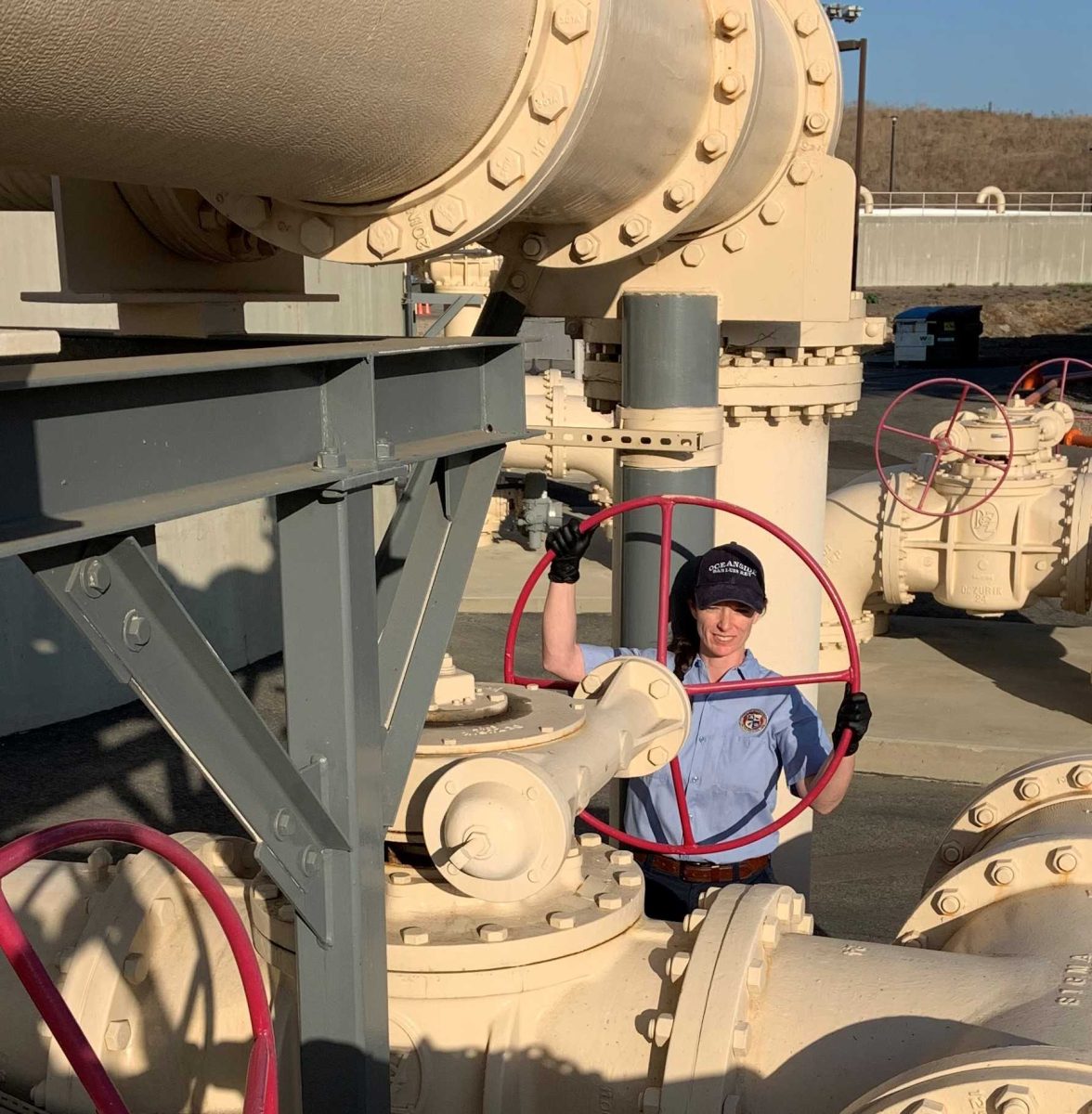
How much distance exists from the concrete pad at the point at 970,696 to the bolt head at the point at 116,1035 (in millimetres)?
4766

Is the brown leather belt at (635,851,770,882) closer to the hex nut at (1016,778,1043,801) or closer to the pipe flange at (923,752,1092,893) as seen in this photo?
the pipe flange at (923,752,1092,893)

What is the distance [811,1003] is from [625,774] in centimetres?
61

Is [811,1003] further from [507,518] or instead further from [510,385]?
[507,518]

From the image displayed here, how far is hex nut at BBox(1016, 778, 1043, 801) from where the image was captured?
3.10 metres

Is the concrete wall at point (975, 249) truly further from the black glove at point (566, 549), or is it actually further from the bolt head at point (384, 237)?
the bolt head at point (384, 237)

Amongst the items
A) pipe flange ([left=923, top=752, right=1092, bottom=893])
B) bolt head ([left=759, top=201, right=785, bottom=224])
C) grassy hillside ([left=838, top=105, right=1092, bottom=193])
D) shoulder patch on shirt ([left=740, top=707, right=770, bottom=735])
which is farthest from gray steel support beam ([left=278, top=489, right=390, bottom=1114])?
grassy hillside ([left=838, top=105, right=1092, bottom=193])

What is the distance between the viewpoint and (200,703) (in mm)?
1883

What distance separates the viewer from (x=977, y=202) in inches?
1638

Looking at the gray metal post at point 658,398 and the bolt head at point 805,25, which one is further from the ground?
the bolt head at point 805,25

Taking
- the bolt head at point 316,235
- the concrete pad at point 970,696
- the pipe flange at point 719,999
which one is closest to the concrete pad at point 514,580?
the concrete pad at point 970,696

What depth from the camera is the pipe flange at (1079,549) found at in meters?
7.07

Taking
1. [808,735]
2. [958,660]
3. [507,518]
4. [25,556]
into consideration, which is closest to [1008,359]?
[507,518]

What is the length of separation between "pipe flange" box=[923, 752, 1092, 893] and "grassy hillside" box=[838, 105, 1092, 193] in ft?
183

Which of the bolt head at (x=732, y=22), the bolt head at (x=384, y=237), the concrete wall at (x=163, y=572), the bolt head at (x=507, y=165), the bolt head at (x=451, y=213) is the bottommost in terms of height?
the concrete wall at (x=163, y=572)
